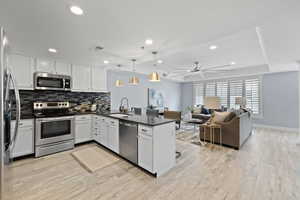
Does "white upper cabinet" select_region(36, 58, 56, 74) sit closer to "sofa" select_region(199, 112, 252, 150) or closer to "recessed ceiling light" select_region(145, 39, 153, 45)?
"recessed ceiling light" select_region(145, 39, 153, 45)

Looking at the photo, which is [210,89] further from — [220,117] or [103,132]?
[103,132]

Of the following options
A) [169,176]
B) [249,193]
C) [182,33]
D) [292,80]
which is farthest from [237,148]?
[292,80]

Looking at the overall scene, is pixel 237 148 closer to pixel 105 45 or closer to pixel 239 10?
pixel 239 10

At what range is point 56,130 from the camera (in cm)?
337

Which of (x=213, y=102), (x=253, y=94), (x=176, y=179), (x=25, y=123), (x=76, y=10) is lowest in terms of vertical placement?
(x=176, y=179)

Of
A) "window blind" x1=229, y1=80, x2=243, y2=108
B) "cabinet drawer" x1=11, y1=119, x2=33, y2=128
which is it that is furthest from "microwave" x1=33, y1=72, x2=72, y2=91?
"window blind" x1=229, y1=80, x2=243, y2=108

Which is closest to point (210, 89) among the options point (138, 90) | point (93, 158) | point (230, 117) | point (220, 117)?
point (220, 117)

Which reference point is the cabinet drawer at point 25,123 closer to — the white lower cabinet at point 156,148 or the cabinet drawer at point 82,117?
the cabinet drawer at point 82,117

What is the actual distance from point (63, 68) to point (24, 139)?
2036mm

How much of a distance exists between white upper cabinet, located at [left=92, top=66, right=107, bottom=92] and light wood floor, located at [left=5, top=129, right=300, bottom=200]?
2210 millimetres

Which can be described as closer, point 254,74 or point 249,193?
point 249,193

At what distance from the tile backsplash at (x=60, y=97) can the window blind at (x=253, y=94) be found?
6.60 meters

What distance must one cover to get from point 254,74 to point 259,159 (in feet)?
15.7

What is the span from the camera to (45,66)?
3562mm
